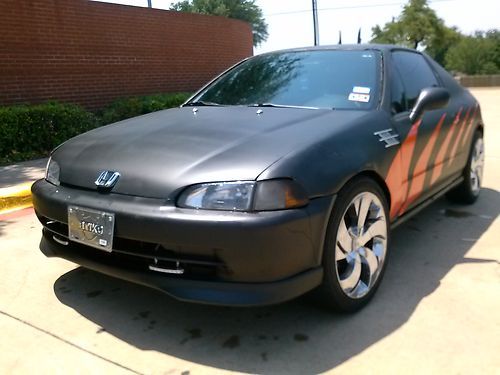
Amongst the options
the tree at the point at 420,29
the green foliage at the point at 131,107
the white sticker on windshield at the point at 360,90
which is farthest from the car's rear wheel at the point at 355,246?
the tree at the point at 420,29

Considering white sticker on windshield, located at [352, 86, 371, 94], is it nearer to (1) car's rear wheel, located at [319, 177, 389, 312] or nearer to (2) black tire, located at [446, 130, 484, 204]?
(1) car's rear wheel, located at [319, 177, 389, 312]

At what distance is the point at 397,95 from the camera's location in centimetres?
339

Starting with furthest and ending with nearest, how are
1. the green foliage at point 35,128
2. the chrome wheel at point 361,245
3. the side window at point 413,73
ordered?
1. the green foliage at point 35,128
2. the side window at point 413,73
3. the chrome wheel at point 361,245

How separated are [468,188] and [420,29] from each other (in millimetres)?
39180

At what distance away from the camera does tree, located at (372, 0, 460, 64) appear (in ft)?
132

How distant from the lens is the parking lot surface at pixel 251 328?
2346 millimetres

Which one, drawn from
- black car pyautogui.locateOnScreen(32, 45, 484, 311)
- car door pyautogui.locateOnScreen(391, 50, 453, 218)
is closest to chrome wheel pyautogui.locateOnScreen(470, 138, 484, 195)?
car door pyautogui.locateOnScreen(391, 50, 453, 218)

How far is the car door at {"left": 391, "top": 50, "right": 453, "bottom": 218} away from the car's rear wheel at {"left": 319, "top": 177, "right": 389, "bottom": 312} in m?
0.31

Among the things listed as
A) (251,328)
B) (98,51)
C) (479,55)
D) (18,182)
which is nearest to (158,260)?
(251,328)

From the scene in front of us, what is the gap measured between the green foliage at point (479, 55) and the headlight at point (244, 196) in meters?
34.9

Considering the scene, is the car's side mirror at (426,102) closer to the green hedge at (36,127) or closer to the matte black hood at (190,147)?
the matte black hood at (190,147)

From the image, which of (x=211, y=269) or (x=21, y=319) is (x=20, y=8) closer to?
(x=21, y=319)

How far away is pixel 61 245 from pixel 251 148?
1.20 metres

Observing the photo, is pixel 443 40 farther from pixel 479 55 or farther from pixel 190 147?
pixel 190 147
